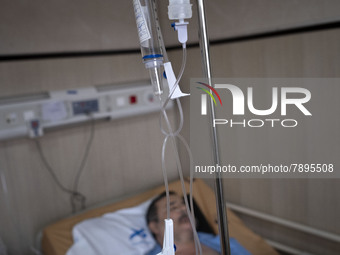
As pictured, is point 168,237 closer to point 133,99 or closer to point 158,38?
point 158,38

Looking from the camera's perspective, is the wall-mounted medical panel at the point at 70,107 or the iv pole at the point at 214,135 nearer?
the iv pole at the point at 214,135

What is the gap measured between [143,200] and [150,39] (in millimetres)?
1569

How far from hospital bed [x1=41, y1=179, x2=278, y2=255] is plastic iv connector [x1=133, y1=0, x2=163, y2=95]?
1.31 m

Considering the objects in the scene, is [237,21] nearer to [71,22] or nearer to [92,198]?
[71,22]

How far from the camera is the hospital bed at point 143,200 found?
1.75m

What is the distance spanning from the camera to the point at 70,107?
6.45 ft

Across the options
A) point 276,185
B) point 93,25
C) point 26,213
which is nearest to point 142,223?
point 26,213

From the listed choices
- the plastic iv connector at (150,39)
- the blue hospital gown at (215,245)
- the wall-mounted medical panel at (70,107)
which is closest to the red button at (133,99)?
the wall-mounted medical panel at (70,107)

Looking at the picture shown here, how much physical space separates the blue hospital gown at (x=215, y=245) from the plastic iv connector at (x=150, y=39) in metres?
1.20

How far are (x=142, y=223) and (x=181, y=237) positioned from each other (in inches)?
11.9

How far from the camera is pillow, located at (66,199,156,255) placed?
5.50 feet

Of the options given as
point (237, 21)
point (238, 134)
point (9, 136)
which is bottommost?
point (238, 134)

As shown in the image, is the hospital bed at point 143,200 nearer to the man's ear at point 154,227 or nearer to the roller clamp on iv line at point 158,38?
the man's ear at point 154,227

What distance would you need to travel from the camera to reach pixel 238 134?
2.12 m
